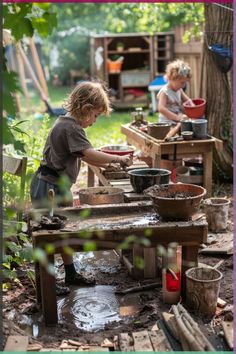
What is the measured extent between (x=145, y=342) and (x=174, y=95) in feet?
18.8

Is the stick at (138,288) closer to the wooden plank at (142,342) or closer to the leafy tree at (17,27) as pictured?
the wooden plank at (142,342)

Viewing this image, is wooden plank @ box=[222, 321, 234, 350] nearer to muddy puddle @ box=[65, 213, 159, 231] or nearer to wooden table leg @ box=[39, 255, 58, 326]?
muddy puddle @ box=[65, 213, 159, 231]

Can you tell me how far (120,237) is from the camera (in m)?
4.77

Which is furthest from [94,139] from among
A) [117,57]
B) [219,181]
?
[117,57]

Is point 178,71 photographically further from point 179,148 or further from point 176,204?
point 176,204

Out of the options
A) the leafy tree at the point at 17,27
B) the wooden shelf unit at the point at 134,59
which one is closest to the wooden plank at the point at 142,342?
the leafy tree at the point at 17,27

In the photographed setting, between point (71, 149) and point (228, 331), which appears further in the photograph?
point (71, 149)

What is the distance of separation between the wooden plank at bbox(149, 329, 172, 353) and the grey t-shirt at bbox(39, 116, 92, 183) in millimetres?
2127

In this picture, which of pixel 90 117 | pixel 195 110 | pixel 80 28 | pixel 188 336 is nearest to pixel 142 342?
pixel 188 336

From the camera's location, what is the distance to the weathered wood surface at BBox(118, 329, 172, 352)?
13.0 ft

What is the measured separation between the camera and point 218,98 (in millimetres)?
9203

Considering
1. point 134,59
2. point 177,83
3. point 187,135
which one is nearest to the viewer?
point 187,135

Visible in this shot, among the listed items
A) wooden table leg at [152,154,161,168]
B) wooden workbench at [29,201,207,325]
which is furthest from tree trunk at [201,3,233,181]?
wooden workbench at [29,201,207,325]

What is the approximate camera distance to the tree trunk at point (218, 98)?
29.7ft
